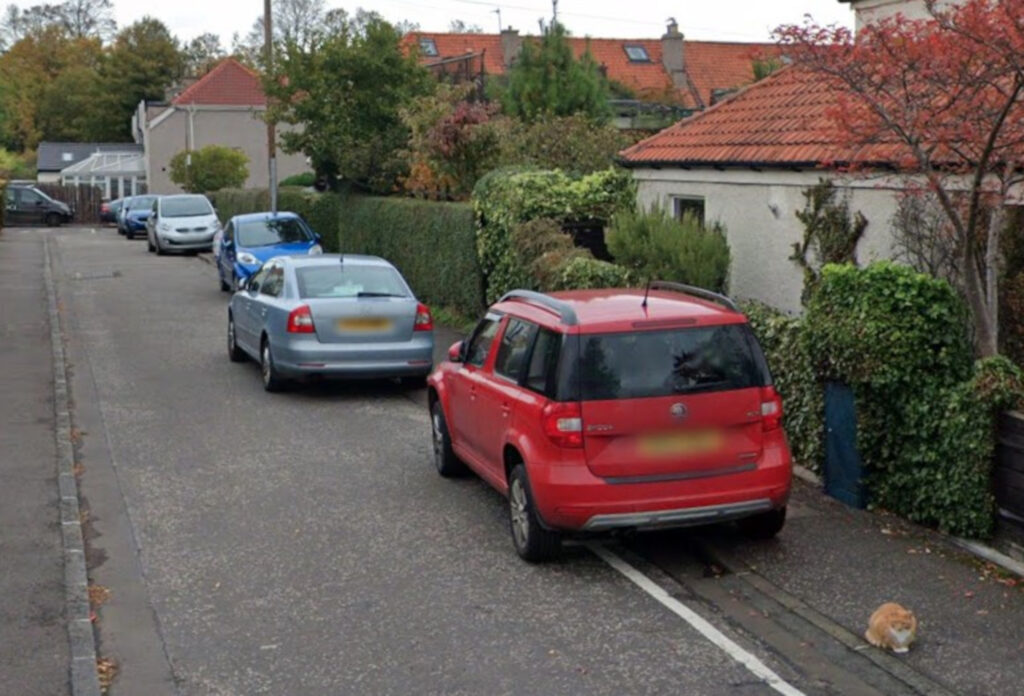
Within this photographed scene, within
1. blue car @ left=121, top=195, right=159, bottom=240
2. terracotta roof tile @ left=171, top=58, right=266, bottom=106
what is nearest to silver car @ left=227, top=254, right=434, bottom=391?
blue car @ left=121, top=195, right=159, bottom=240

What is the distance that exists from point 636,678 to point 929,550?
2783 mm

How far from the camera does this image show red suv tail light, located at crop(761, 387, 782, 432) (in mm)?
8055

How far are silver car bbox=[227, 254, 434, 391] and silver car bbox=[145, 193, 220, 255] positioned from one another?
2229cm

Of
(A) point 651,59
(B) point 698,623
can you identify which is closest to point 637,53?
(A) point 651,59

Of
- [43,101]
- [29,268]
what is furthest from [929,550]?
[43,101]

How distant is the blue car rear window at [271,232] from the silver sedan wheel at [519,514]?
17145mm

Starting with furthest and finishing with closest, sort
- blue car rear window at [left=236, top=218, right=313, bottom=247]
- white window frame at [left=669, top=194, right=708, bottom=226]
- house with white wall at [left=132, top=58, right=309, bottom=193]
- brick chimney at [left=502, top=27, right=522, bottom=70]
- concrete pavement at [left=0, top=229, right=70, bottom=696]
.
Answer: house with white wall at [left=132, top=58, right=309, bottom=193]
brick chimney at [left=502, top=27, right=522, bottom=70]
blue car rear window at [left=236, top=218, right=313, bottom=247]
white window frame at [left=669, top=194, right=708, bottom=226]
concrete pavement at [left=0, top=229, right=70, bottom=696]

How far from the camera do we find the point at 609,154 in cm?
2036

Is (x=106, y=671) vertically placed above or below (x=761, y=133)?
below

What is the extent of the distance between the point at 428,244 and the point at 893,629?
15454 millimetres

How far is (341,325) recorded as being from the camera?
1398 cm

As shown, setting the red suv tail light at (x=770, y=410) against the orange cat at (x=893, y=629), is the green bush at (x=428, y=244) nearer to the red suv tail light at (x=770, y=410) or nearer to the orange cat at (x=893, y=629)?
the red suv tail light at (x=770, y=410)

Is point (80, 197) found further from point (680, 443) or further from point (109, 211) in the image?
point (680, 443)

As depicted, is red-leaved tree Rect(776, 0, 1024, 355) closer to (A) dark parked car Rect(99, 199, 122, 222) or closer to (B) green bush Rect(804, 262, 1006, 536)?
(B) green bush Rect(804, 262, 1006, 536)
